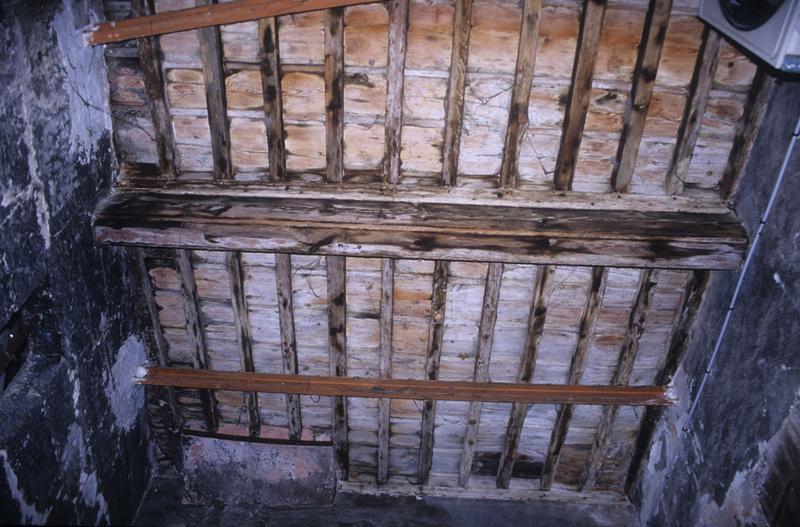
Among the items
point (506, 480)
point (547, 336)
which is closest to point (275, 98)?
point (547, 336)

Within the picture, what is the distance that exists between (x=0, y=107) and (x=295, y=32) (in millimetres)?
1510

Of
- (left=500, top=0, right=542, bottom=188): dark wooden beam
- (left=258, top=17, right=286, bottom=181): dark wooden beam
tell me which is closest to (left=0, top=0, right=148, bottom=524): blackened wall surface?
(left=258, top=17, right=286, bottom=181): dark wooden beam

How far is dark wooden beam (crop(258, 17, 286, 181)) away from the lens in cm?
323

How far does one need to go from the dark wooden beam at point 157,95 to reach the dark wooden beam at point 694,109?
3.11m

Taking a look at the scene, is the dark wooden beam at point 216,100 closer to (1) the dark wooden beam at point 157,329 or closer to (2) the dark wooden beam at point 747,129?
(1) the dark wooden beam at point 157,329

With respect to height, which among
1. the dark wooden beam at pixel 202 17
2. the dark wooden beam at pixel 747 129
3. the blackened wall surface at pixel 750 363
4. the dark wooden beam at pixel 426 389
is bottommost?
the dark wooden beam at pixel 426 389

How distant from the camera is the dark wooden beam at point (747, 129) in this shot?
10.7 feet

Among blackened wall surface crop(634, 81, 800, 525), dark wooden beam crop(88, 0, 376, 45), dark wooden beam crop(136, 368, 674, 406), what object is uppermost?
dark wooden beam crop(88, 0, 376, 45)

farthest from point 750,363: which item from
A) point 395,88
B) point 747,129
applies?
point 395,88

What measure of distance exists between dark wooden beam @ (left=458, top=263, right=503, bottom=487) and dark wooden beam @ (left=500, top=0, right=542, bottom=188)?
0.63m

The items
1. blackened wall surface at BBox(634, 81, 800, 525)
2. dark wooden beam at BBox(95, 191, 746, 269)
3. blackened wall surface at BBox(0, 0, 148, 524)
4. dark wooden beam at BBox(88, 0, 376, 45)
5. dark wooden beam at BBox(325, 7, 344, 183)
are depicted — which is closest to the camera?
blackened wall surface at BBox(0, 0, 148, 524)

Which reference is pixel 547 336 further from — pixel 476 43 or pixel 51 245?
pixel 51 245

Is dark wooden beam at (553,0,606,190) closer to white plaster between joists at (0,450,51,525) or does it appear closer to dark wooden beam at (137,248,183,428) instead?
dark wooden beam at (137,248,183,428)

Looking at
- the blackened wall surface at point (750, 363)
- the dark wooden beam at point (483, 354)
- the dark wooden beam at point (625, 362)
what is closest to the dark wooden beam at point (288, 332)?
the dark wooden beam at point (483, 354)
